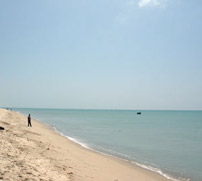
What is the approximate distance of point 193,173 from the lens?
13.7m

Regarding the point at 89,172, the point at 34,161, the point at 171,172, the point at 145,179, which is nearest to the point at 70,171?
the point at 89,172

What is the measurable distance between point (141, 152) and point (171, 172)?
6.24 metres

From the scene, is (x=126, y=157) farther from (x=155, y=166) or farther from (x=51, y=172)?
(x=51, y=172)

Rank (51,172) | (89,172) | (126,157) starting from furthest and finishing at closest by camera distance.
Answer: (126,157)
(89,172)
(51,172)

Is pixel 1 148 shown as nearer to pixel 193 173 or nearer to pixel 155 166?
pixel 155 166

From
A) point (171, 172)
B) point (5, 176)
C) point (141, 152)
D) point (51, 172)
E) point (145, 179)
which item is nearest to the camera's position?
point (5, 176)

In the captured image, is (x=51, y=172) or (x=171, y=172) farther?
(x=171, y=172)

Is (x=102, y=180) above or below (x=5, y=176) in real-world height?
below

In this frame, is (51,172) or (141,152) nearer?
(51,172)

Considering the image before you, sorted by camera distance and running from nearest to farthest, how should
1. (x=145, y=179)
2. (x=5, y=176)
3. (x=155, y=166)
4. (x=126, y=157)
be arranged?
(x=5, y=176) < (x=145, y=179) < (x=155, y=166) < (x=126, y=157)

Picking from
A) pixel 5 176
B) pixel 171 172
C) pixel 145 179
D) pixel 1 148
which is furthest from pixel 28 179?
pixel 171 172

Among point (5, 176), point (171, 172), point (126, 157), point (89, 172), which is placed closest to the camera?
point (5, 176)

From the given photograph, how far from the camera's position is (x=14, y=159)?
32.0ft

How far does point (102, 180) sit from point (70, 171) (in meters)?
1.53
